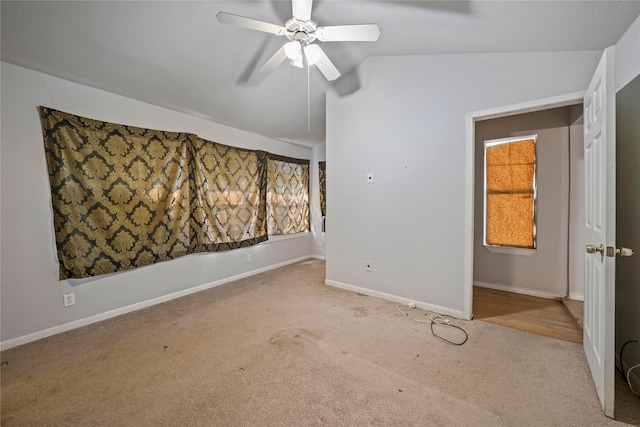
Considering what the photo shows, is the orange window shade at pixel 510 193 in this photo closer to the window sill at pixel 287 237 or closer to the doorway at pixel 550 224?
the doorway at pixel 550 224

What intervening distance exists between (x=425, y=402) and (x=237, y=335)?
1548 mm

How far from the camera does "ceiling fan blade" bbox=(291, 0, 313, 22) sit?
1.59m

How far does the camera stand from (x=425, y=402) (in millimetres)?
1464

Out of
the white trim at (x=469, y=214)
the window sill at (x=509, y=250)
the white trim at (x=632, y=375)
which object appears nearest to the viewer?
the white trim at (x=632, y=375)

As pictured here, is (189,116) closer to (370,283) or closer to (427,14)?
(427,14)

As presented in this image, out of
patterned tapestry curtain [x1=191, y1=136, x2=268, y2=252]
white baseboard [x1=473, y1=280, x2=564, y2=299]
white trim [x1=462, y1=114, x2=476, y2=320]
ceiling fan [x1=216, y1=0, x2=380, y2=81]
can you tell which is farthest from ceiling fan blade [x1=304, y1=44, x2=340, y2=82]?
white baseboard [x1=473, y1=280, x2=564, y2=299]

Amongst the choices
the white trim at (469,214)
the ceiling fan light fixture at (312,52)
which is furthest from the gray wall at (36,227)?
the white trim at (469,214)

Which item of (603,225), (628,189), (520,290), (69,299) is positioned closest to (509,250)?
(520,290)

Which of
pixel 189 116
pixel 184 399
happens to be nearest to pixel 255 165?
pixel 189 116

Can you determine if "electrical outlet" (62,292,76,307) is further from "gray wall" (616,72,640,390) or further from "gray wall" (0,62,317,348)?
"gray wall" (616,72,640,390)

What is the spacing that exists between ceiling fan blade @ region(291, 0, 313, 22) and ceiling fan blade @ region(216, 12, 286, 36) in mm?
160

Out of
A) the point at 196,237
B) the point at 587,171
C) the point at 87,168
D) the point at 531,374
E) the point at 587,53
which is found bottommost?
the point at 531,374

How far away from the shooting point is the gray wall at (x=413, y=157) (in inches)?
90.1

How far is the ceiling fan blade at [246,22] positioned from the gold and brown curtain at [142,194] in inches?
71.9
